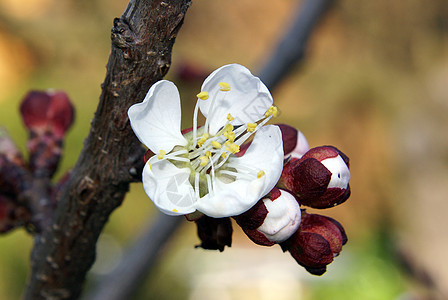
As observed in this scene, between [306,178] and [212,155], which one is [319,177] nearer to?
[306,178]

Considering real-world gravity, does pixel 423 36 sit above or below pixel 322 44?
above

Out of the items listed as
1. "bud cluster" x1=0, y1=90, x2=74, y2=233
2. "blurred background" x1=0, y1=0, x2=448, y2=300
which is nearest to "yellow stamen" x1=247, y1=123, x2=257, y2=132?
"bud cluster" x1=0, y1=90, x2=74, y2=233

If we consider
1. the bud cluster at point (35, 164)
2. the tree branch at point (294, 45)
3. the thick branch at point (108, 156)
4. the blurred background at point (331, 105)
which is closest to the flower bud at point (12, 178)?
the bud cluster at point (35, 164)

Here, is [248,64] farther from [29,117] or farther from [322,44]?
[29,117]

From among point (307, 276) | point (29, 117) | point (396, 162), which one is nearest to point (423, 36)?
point (396, 162)

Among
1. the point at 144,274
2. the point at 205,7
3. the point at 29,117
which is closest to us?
the point at 29,117

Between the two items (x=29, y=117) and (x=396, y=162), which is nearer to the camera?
(x=29, y=117)

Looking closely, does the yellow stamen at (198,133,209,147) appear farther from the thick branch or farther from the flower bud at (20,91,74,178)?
the flower bud at (20,91,74,178)

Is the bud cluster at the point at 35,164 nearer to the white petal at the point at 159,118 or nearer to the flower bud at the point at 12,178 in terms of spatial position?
the flower bud at the point at 12,178
